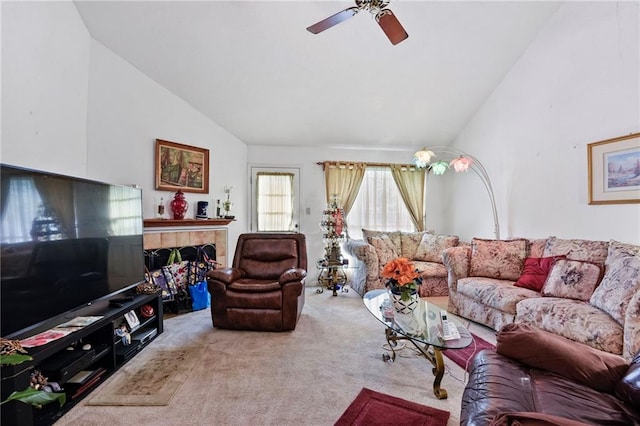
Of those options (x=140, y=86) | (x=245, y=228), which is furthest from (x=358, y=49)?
(x=245, y=228)

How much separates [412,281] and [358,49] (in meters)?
2.66

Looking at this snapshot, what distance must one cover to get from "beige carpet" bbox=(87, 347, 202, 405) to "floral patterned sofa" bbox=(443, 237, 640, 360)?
2759 mm

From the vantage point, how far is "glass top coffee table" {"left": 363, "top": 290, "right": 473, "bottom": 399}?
1.97m

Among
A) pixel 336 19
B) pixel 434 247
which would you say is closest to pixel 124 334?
pixel 336 19

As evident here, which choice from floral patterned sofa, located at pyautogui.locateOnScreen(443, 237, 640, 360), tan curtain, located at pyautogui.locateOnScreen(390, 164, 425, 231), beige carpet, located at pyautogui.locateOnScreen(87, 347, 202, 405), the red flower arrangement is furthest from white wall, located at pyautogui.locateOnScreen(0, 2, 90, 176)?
tan curtain, located at pyautogui.locateOnScreen(390, 164, 425, 231)

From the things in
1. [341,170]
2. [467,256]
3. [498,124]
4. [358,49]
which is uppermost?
[358,49]

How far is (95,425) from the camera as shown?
69.7 inches

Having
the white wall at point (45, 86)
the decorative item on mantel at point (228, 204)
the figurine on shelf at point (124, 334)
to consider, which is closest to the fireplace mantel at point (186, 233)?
the decorative item on mantel at point (228, 204)

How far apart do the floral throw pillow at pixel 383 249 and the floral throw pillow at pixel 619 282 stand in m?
2.40

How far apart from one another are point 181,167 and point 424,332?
138 inches

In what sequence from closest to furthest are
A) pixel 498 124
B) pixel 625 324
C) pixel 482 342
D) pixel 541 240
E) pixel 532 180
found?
pixel 625 324 < pixel 482 342 < pixel 541 240 < pixel 532 180 < pixel 498 124

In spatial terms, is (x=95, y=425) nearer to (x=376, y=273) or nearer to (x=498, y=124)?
(x=376, y=273)

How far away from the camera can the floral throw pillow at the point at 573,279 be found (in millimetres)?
2580

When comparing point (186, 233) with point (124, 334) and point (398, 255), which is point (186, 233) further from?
point (398, 255)
